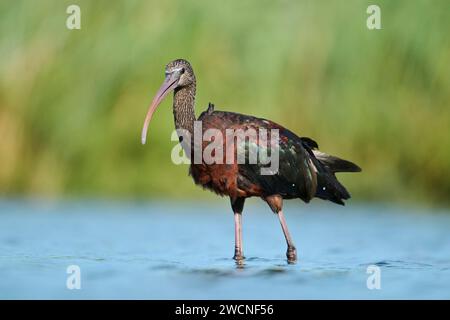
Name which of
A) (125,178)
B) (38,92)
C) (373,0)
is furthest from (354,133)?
(38,92)

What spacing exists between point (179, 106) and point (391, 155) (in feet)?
13.3

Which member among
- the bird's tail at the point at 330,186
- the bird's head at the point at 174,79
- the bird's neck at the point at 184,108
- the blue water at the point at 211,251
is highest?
the bird's head at the point at 174,79

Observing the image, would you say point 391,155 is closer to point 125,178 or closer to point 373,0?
point 373,0

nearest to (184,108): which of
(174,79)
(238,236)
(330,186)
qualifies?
(174,79)

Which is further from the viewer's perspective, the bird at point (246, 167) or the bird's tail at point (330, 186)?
the bird's tail at point (330, 186)

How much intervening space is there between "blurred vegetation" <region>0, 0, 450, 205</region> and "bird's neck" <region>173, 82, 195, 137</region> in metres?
2.91

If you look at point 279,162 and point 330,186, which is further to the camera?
point 330,186

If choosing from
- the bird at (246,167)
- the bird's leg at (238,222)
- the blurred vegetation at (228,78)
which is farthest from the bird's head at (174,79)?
the blurred vegetation at (228,78)

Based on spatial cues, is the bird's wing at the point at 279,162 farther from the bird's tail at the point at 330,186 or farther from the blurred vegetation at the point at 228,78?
the blurred vegetation at the point at 228,78

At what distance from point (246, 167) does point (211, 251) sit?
4.89ft

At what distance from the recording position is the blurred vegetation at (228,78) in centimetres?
1444

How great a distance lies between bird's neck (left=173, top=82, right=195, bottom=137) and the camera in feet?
36.9

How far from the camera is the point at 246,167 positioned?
36.4 ft

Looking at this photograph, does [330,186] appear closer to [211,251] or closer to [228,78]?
[211,251]
